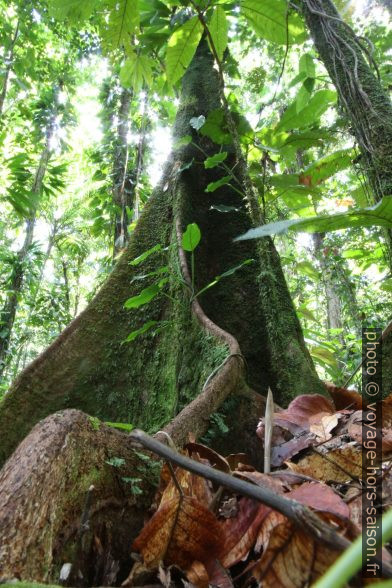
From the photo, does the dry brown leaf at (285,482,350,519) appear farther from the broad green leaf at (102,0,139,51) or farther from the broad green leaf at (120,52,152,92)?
the broad green leaf at (120,52,152,92)

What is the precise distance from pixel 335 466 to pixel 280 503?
669 mm

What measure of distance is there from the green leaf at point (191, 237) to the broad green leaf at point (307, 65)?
1.92m

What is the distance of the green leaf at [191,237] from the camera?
251 cm

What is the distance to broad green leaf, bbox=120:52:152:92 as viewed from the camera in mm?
3859

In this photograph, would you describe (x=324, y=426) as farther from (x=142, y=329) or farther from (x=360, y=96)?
(x=360, y=96)

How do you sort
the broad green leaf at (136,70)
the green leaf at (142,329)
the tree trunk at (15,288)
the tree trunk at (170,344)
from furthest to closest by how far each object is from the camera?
the tree trunk at (15,288), the broad green leaf at (136,70), the green leaf at (142,329), the tree trunk at (170,344)

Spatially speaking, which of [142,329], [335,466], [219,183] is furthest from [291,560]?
[219,183]

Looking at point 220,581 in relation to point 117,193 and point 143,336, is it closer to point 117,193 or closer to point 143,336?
point 143,336

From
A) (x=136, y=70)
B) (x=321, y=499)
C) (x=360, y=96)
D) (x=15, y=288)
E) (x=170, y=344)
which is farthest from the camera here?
(x=15, y=288)

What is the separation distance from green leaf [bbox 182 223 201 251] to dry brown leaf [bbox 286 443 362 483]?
1.56 meters

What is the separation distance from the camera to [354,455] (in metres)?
1.13

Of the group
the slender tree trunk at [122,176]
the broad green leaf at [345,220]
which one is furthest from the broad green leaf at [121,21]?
the slender tree trunk at [122,176]

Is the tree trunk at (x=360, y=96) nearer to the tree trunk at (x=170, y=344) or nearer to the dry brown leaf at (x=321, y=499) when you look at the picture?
the tree trunk at (x=170, y=344)

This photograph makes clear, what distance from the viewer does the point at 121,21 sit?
2895 millimetres
